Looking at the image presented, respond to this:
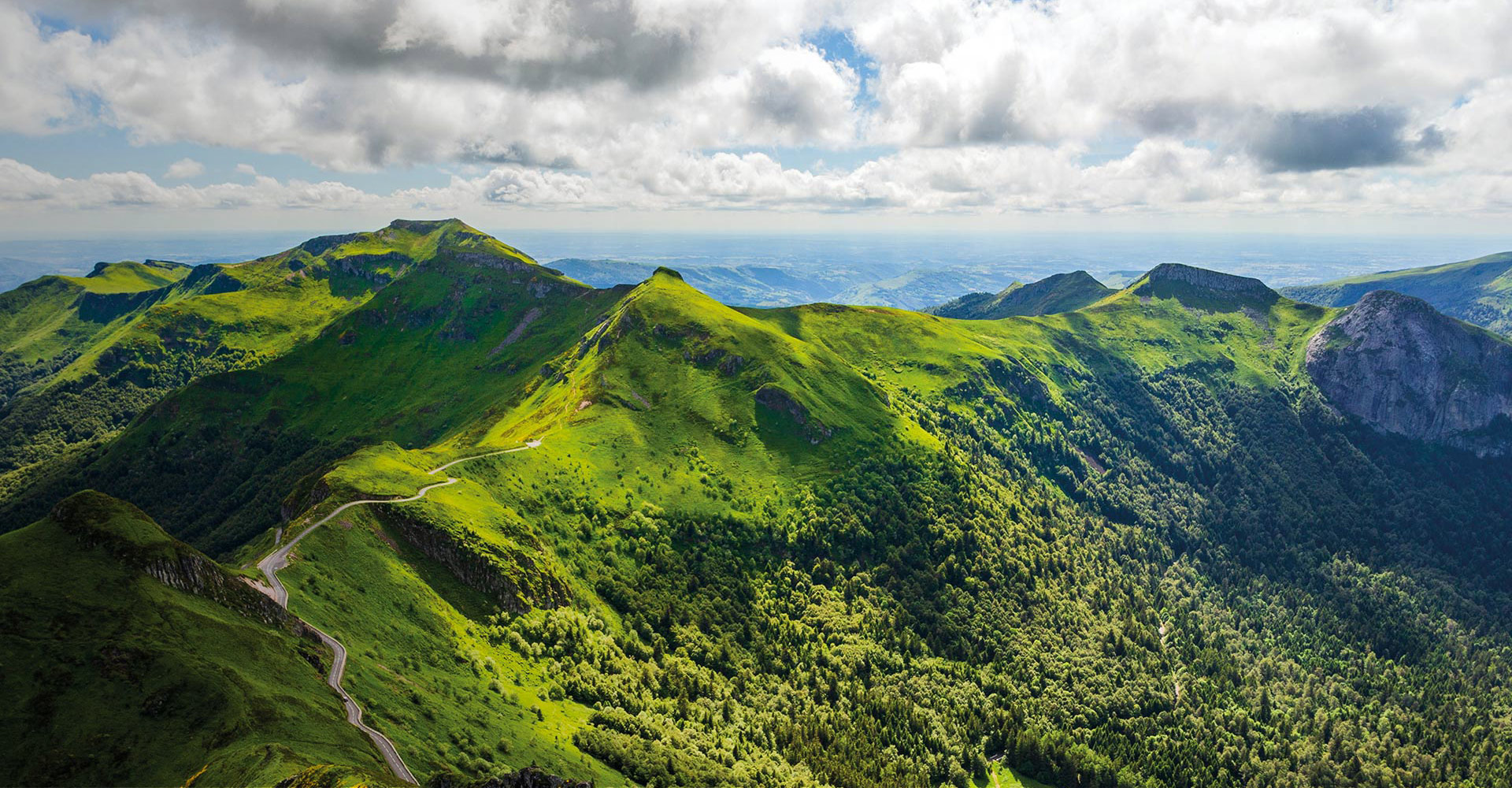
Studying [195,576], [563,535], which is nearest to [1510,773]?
[563,535]

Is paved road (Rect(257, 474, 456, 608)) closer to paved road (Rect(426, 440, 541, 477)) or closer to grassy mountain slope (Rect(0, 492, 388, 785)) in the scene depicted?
grassy mountain slope (Rect(0, 492, 388, 785))

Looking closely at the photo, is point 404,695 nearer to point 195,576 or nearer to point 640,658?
point 195,576

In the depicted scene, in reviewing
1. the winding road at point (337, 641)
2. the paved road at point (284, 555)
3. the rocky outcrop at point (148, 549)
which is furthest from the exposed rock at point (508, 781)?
the paved road at point (284, 555)

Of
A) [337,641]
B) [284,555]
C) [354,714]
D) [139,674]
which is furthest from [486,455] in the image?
[139,674]

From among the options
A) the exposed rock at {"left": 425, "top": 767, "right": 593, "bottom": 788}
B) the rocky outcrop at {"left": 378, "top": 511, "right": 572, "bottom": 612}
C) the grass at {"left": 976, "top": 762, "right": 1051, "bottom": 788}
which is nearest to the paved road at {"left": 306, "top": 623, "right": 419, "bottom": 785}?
the exposed rock at {"left": 425, "top": 767, "right": 593, "bottom": 788}

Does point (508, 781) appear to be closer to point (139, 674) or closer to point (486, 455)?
point (139, 674)

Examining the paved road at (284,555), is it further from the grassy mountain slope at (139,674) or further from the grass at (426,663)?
the grassy mountain slope at (139,674)

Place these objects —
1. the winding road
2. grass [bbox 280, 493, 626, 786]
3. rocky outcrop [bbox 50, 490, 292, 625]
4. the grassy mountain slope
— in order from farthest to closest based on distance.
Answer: grass [bbox 280, 493, 626, 786] → rocky outcrop [bbox 50, 490, 292, 625] → the winding road → the grassy mountain slope
